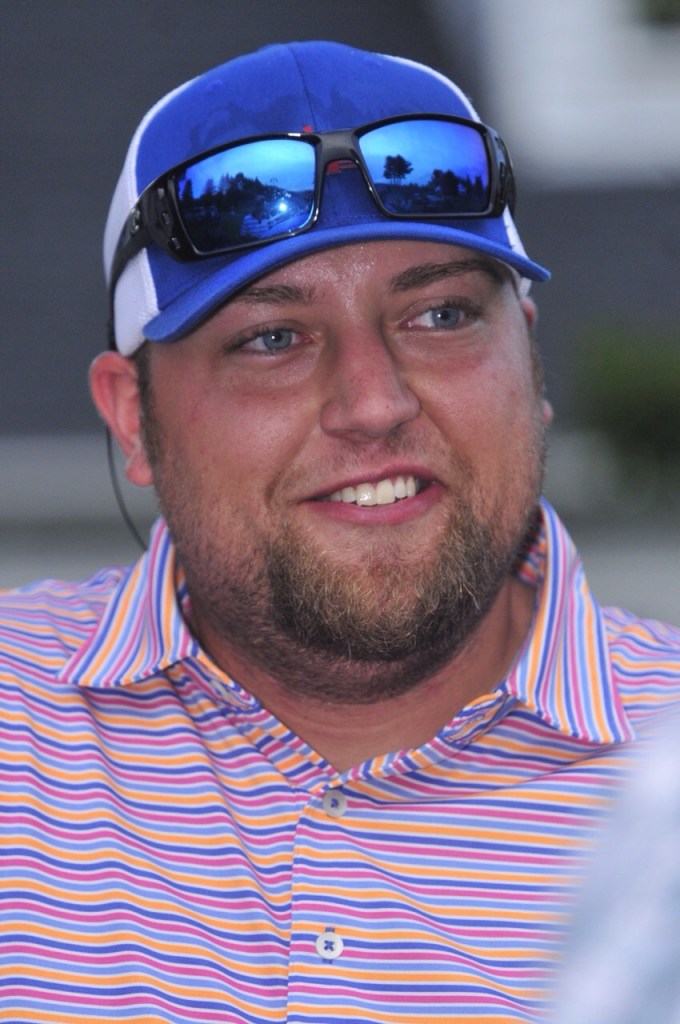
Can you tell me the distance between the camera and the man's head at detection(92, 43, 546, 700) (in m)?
2.10

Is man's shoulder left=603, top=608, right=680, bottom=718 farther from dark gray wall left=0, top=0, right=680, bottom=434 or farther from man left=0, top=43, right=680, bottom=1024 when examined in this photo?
dark gray wall left=0, top=0, right=680, bottom=434

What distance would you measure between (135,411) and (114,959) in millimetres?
1034

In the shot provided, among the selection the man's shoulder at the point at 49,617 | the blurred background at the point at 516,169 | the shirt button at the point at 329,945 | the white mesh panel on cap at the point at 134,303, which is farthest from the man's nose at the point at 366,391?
the blurred background at the point at 516,169

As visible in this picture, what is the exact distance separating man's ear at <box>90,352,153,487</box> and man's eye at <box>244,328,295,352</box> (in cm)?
36

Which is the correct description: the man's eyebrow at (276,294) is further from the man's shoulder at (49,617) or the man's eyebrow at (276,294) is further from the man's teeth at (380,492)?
the man's shoulder at (49,617)

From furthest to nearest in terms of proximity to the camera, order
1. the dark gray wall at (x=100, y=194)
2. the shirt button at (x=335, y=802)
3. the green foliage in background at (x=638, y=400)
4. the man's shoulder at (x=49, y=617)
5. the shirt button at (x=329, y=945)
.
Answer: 1. the dark gray wall at (x=100, y=194)
2. the green foliage in background at (x=638, y=400)
3. the man's shoulder at (x=49, y=617)
4. the shirt button at (x=335, y=802)
5. the shirt button at (x=329, y=945)

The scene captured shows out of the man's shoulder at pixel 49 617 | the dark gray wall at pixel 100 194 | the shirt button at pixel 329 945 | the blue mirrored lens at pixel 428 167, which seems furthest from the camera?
the dark gray wall at pixel 100 194

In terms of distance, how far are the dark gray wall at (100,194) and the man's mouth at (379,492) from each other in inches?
183

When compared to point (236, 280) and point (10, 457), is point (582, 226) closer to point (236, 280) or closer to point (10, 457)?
point (10, 457)

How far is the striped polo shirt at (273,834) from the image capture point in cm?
188

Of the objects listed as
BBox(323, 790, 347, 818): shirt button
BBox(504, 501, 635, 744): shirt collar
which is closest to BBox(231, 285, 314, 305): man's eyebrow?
BBox(504, 501, 635, 744): shirt collar

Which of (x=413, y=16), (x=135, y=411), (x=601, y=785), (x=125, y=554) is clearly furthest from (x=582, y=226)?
(x=601, y=785)

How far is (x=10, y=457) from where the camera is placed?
6199 mm

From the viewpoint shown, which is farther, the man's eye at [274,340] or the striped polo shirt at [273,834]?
the man's eye at [274,340]
